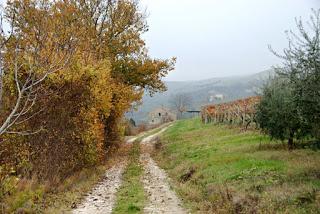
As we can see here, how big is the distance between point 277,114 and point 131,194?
873 centimetres

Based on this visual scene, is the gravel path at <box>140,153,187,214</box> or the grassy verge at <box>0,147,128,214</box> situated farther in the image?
the gravel path at <box>140,153,187,214</box>

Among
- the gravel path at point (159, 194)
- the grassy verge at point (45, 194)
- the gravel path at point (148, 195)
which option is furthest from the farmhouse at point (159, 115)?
the grassy verge at point (45, 194)

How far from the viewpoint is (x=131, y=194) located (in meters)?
14.7

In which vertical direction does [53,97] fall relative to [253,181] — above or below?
above

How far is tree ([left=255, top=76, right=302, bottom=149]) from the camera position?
1950 cm

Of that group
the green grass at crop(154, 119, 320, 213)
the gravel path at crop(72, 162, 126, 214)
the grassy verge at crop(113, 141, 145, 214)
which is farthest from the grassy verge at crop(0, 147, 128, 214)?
the green grass at crop(154, 119, 320, 213)

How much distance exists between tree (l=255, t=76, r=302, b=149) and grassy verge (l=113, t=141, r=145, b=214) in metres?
6.74

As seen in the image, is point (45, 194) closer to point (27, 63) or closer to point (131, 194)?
point (131, 194)

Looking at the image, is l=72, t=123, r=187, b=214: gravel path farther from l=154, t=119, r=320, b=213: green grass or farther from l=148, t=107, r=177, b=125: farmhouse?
l=148, t=107, r=177, b=125: farmhouse

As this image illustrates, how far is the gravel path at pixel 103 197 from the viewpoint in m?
12.1

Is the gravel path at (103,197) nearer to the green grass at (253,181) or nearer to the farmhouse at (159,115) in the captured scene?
the green grass at (253,181)

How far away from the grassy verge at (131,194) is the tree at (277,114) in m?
6.74

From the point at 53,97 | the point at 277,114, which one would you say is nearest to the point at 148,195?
the point at 53,97

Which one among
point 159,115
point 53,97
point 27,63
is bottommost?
point 159,115
